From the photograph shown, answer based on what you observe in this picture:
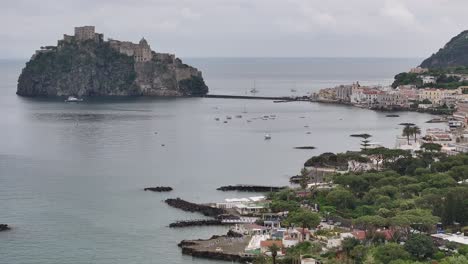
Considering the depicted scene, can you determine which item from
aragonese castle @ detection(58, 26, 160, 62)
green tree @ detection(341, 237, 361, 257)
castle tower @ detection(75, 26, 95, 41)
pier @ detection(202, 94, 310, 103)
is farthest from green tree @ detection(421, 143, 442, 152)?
castle tower @ detection(75, 26, 95, 41)

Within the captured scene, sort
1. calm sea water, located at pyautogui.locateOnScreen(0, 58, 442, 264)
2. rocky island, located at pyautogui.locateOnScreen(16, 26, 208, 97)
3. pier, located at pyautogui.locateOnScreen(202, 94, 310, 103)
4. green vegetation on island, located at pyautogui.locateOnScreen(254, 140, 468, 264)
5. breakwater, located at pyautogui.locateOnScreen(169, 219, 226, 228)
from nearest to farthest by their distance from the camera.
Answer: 1. green vegetation on island, located at pyautogui.locateOnScreen(254, 140, 468, 264)
2. calm sea water, located at pyautogui.locateOnScreen(0, 58, 442, 264)
3. breakwater, located at pyautogui.locateOnScreen(169, 219, 226, 228)
4. pier, located at pyautogui.locateOnScreen(202, 94, 310, 103)
5. rocky island, located at pyautogui.locateOnScreen(16, 26, 208, 97)

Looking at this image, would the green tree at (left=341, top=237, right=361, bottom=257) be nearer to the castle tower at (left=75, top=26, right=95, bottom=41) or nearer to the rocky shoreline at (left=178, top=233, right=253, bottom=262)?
the rocky shoreline at (left=178, top=233, right=253, bottom=262)

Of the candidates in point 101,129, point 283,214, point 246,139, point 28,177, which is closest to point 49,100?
point 101,129

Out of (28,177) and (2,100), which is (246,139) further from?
(2,100)

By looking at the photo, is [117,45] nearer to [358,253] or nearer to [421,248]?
[358,253]

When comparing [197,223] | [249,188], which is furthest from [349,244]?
[249,188]
